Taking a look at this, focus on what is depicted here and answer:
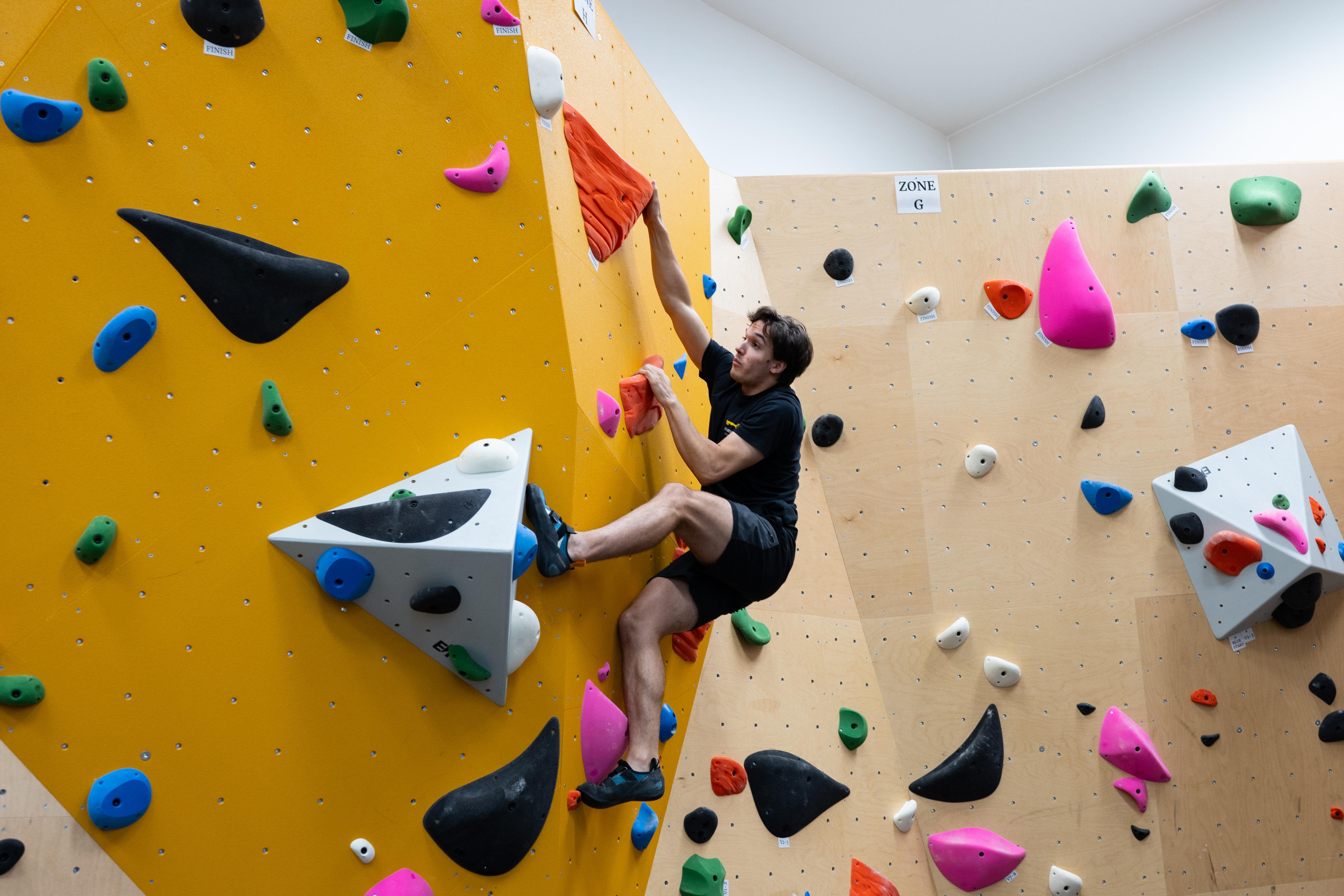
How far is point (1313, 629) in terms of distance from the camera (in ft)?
11.6

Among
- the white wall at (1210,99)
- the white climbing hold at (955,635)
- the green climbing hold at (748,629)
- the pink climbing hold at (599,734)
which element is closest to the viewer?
the pink climbing hold at (599,734)

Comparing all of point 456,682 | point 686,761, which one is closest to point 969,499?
point 686,761

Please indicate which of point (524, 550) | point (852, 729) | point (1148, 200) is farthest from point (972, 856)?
point (1148, 200)

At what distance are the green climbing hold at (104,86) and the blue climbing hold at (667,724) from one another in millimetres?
2195

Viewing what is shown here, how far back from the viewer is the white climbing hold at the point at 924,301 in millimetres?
3559

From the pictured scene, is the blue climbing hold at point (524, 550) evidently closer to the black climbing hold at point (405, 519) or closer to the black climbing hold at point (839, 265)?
the black climbing hold at point (405, 519)

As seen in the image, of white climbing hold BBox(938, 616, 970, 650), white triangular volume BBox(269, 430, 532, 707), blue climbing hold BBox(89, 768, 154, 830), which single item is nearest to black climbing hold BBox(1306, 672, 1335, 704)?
white climbing hold BBox(938, 616, 970, 650)

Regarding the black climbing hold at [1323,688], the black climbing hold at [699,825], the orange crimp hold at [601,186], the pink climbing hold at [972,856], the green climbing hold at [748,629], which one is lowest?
the pink climbing hold at [972,856]

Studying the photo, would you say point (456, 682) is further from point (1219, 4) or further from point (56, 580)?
point (1219, 4)

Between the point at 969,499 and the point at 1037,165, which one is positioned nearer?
the point at 969,499

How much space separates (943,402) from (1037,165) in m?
3.06

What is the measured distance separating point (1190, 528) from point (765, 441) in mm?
2127

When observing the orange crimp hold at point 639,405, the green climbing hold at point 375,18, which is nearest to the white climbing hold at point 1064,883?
the orange crimp hold at point 639,405

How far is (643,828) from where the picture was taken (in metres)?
2.67
